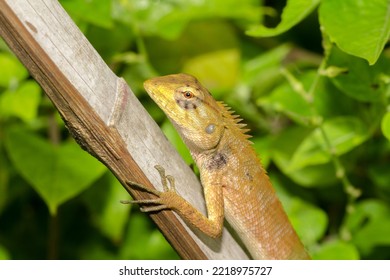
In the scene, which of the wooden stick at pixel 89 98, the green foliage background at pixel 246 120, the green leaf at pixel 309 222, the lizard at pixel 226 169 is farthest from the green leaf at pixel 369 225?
the wooden stick at pixel 89 98

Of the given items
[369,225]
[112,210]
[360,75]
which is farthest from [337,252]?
[112,210]

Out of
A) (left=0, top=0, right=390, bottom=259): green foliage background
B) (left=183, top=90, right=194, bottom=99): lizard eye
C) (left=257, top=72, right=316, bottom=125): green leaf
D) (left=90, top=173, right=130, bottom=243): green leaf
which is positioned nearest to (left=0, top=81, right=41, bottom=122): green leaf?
(left=0, top=0, right=390, bottom=259): green foliage background

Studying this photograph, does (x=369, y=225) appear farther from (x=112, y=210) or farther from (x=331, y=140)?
(x=112, y=210)

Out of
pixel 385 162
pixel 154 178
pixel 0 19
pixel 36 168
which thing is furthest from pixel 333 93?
pixel 0 19

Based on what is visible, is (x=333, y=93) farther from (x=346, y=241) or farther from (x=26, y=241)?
(x=26, y=241)

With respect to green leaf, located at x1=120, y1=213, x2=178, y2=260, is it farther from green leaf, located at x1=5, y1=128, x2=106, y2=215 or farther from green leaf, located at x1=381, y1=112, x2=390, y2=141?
green leaf, located at x1=381, y1=112, x2=390, y2=141

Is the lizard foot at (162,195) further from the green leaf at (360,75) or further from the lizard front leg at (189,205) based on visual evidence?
the green leaf at (360,75)
